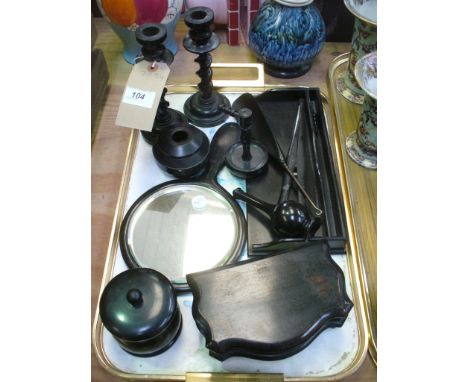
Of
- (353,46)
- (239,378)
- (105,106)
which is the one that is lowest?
A: (239,378)

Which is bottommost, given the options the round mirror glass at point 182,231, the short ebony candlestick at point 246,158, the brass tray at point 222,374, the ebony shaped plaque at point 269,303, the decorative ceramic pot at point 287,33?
the brass tray at point 222,374

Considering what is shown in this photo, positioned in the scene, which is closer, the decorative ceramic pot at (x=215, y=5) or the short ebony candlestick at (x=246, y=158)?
the short ebony candlestick at (x=246, y=158)

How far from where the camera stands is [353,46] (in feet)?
2.71

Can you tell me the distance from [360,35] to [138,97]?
1.51ft

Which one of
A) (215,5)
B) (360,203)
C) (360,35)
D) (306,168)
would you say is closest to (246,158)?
(306,168)

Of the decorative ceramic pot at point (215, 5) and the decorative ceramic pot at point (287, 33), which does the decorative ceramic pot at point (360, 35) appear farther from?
the decorative ceramic pot at point (215, 5)

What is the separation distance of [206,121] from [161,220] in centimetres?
24

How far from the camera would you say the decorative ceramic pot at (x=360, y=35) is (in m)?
Answer: 0.75

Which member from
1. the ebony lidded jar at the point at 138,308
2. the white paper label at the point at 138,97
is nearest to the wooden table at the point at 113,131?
the ebony lidded jar at the point at 138,308

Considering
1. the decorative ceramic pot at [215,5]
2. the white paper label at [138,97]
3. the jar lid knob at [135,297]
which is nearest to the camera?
the jar lid knob at [135,297]

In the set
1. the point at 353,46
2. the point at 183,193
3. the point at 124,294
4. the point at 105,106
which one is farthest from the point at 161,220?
the point at 353,46

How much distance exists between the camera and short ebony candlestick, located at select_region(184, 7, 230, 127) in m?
0.67

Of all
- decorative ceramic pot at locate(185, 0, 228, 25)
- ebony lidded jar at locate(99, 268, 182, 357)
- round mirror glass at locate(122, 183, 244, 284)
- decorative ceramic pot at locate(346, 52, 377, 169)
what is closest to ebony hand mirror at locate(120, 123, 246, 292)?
round mirror glass at locate(122, 183, 244, 284)
